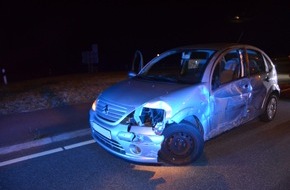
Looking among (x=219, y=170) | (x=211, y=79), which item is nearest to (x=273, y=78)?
(x=211, y=79)

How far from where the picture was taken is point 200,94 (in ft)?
16.3

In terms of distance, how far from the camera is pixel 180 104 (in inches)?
185

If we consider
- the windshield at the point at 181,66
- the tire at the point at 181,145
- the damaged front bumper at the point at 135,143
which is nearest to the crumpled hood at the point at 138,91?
the windshield at the point at 181,66

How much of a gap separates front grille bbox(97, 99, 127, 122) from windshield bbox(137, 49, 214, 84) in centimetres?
106

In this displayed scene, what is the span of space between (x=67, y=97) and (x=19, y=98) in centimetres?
116

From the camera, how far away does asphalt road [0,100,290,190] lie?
4255mm

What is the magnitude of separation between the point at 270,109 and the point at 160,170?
320 centimetres

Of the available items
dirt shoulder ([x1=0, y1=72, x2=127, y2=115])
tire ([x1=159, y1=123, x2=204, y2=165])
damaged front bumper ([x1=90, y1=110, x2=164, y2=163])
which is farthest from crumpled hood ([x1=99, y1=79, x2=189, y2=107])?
dirt shoulder ([x1=0, y1=72, x2=127, y2=115])

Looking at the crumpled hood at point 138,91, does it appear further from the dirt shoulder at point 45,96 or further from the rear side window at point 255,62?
the dirt shoulder at point 45,96

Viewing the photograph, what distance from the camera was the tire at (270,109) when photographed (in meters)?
6.66

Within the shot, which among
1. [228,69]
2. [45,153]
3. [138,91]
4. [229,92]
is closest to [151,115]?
[138,91]

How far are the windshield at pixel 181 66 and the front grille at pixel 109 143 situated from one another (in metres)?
1.36

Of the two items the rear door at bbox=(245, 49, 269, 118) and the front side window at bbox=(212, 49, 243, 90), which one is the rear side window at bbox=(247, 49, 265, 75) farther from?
the front side window at bbox=(212, 49, 243, 90)

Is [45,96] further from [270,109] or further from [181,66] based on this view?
[270,109]
